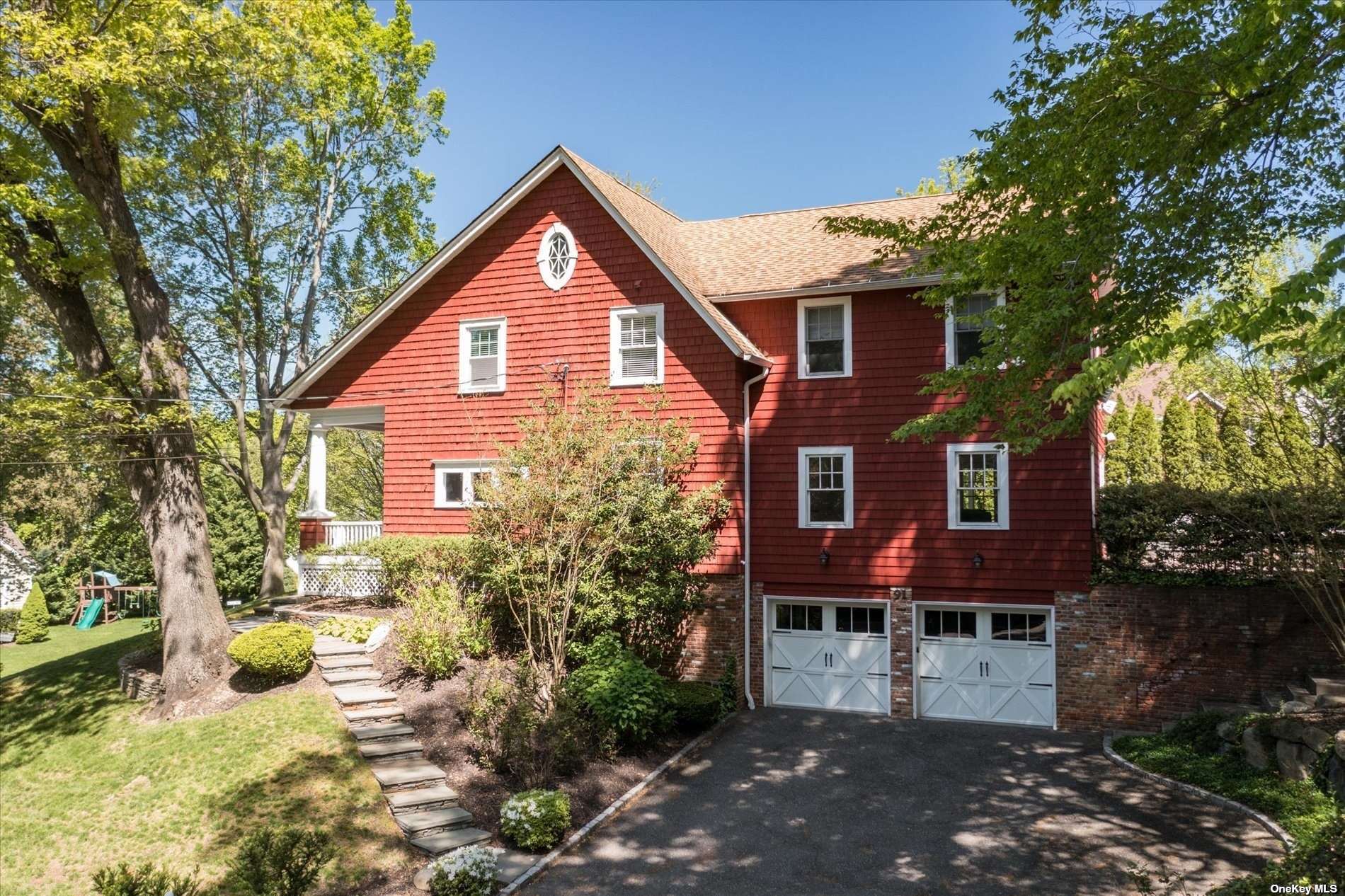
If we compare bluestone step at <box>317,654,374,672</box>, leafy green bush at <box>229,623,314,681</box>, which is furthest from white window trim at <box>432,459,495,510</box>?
leafy green bush at <box>229,623,314,681</box>

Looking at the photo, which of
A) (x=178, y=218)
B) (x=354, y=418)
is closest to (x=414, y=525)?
(x=354, y=418)

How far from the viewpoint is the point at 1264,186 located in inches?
403

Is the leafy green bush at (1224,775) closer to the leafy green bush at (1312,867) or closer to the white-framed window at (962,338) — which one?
the leafy green bush at (1312,867)

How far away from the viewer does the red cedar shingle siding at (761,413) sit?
571 inches

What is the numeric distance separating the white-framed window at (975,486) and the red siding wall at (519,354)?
3857mm

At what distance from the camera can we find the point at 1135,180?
1071 cm

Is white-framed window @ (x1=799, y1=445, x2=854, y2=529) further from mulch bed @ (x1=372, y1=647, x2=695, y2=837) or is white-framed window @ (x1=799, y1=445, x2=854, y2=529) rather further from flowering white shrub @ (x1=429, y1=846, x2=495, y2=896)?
flowering white shrub @ (x1=429, y1=846, x2=495, y2=896)

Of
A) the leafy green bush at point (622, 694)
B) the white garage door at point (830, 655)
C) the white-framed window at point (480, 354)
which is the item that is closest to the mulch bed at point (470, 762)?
the leafy green bush at point (622, 694)

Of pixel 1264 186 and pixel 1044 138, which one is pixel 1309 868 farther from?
pixel 1044 138

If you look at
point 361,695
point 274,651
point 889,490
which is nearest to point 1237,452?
point 889,490

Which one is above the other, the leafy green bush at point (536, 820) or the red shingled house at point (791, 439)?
the red shingled house at point (791, 439)

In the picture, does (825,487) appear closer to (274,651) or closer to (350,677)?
(350,677)

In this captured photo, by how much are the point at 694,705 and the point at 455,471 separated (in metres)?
7.48

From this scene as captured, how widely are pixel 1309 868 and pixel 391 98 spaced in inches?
1058
